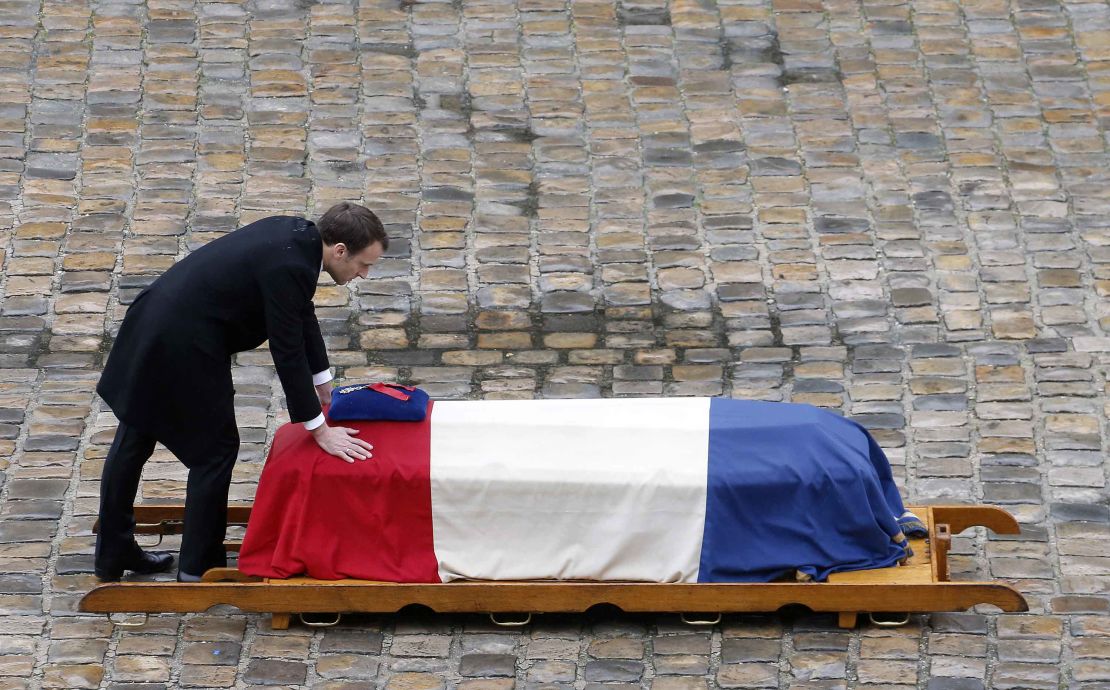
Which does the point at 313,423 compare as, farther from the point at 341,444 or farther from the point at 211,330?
the point at 211,330

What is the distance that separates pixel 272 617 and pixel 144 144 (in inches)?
158

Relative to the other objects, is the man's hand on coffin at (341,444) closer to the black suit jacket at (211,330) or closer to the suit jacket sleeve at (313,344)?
the black suit jacket at (211,330)

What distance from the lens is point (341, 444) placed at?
5746 mm

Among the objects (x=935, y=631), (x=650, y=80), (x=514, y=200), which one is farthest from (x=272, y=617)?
(x=650, y=80)

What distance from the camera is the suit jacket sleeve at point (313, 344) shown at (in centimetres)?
593

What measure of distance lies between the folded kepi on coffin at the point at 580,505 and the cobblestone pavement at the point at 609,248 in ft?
0.94

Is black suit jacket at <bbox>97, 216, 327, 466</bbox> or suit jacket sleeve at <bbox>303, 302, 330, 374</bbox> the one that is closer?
black suit jacket at <bbox>97, 216, 327, 466</bbox>

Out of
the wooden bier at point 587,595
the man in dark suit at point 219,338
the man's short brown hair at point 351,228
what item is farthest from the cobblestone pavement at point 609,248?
the man's short brown hair at point 351,228

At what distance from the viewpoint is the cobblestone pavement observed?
5.84m

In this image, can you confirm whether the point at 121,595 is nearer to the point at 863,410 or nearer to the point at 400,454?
the point at 400,454

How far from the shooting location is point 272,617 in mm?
5930

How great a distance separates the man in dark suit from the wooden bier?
0.33m

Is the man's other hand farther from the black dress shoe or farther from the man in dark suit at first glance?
the black dress shoe

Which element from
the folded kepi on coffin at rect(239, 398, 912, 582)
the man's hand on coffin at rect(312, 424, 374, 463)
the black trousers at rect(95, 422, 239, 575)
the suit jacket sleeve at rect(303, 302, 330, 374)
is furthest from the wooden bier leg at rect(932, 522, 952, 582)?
the black trousers at rect(95, 422, 239, 575)
